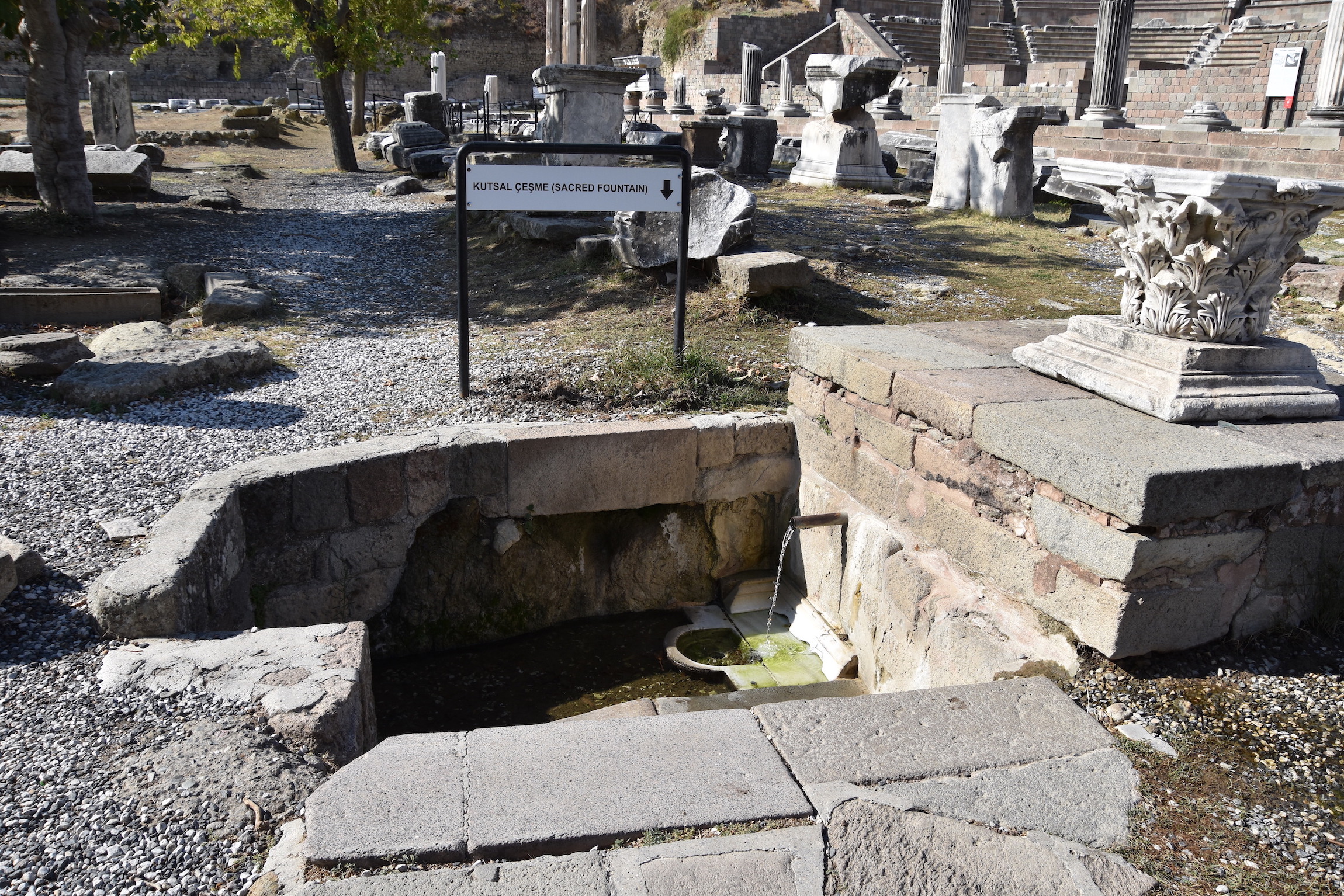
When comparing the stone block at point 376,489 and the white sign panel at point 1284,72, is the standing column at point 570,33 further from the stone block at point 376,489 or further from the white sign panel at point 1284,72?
the white sign panel at point 1284,72

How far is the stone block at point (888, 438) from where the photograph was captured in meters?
4.08

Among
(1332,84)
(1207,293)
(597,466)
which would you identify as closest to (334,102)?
(597,466)

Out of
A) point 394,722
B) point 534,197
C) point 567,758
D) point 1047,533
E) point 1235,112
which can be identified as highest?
point 1235,112

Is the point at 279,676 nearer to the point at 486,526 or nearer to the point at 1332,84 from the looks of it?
the point at 486,526

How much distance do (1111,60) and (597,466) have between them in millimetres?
16262

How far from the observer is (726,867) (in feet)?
7.09

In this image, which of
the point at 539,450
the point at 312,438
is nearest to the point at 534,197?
the point at 539,450

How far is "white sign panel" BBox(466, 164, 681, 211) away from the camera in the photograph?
4.86 m

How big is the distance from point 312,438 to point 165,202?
9515 millimetres

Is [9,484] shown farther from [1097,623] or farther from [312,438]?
[1097,623]

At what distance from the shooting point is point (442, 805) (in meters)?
2.31

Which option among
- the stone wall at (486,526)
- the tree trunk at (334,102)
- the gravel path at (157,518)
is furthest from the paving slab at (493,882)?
the tree trunk at (334,102)

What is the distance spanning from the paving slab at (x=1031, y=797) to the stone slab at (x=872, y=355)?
1941mm

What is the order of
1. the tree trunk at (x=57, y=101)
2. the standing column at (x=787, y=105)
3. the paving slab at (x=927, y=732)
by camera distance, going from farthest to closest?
the standing column at (x=787, y=105) → the tree trunk at (x=57, y=101) → the paving slab at (x=927, y=732)
